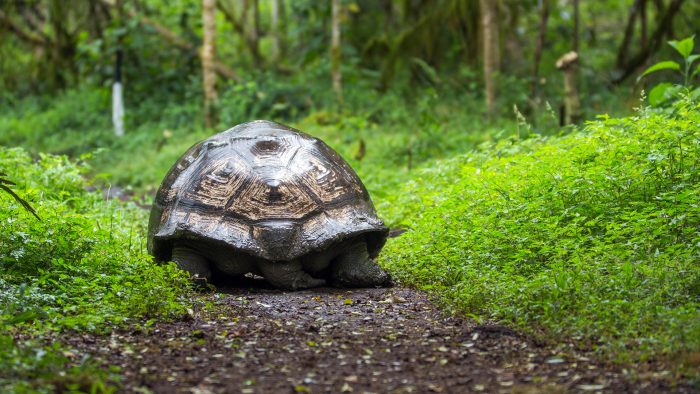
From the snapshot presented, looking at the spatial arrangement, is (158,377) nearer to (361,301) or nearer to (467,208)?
(361,301)

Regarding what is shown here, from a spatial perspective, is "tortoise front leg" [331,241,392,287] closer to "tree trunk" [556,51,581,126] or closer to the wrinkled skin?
the wrinkled skin

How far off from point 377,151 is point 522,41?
28.1 feet

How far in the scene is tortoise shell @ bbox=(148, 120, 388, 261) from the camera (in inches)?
243

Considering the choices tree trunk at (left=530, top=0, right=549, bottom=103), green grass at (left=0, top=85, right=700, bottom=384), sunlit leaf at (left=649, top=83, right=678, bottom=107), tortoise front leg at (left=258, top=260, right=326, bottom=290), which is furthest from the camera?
tree trunk at (left=530, top=0, right=549, bottom=103)

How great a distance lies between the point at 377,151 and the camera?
13.1m

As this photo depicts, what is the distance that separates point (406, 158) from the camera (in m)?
12.6

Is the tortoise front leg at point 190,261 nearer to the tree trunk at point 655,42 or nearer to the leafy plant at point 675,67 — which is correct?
the leafy plant at point 675,67

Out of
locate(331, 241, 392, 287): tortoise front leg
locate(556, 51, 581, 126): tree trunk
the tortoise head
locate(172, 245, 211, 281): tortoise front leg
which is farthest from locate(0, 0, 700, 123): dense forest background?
locate(172, 245, 211, 281): tortoise front leg

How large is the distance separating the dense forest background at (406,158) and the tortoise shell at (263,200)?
1.55ft

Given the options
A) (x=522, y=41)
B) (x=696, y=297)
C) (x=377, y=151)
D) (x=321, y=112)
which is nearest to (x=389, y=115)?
(x=321, y=112)

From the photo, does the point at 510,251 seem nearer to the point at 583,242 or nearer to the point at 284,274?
the point at 583,242

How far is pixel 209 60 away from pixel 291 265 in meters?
10.0

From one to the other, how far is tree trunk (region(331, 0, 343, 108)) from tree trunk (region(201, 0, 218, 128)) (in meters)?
2.28

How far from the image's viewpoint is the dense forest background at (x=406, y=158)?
4715 mm
